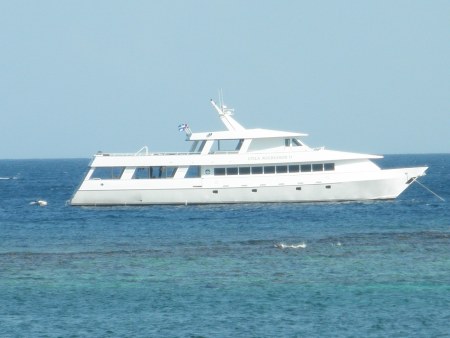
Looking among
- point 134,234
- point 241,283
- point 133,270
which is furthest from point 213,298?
point 134,234

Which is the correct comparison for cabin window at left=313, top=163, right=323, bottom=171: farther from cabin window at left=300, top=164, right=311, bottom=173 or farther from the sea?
the sea

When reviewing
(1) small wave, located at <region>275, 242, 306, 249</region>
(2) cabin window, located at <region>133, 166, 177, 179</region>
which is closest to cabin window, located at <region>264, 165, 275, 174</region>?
(2) cabin window, located at <region>133, 166, 177, 179</region>

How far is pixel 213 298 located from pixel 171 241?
14178 mm

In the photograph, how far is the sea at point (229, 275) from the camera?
82.7 ft

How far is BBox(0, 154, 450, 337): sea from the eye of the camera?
25.2m

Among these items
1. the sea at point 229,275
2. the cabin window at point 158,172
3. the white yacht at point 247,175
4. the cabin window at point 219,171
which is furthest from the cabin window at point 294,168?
the cabin window at point 158,172

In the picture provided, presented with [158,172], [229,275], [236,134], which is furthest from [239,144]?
[229,275]

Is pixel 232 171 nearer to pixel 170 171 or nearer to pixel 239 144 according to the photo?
pixel 239 144

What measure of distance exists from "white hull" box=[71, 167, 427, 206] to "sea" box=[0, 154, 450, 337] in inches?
149

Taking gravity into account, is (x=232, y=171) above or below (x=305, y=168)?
below

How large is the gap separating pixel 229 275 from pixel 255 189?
2591 cm

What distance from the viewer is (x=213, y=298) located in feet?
92.7

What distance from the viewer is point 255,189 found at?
57844 mm

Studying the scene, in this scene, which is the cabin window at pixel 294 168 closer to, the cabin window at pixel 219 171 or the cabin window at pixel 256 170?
the cabin window at pixel 256 170
